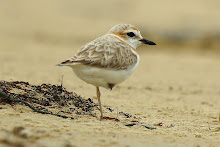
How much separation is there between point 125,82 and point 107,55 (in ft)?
14.1

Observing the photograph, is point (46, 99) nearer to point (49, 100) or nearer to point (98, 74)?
point (49, 100)

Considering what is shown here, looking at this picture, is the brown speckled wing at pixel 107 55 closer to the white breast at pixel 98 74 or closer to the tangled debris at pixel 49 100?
the white breast at pixel 98 74

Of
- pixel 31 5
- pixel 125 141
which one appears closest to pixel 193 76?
pixel 125 141

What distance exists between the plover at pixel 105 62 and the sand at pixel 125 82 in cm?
50

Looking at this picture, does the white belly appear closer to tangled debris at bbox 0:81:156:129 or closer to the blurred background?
tangled debris at bbox 0:81:156:129

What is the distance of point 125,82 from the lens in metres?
8.82

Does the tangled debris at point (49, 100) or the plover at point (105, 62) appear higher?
the plover at point (105, 62)

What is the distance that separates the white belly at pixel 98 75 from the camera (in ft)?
14.1

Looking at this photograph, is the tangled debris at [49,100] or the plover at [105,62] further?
the tangled debris at [49,100]

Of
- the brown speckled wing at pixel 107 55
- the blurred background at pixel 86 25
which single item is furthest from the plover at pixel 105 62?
the blurred background at pixel 86 25

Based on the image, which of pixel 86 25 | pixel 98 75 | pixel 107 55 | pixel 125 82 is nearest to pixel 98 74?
pixel 98 75

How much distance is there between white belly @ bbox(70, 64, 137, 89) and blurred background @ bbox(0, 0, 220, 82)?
556cm

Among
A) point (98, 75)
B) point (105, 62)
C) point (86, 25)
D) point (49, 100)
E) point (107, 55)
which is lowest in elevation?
point (49, 100)

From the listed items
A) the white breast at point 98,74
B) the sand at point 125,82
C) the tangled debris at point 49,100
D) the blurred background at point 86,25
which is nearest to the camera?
the sand at point 125,82
